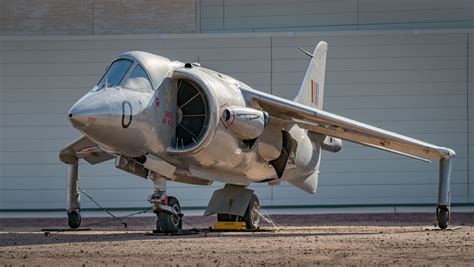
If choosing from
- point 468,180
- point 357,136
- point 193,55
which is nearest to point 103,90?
point 357,136

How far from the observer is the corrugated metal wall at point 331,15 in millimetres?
32625

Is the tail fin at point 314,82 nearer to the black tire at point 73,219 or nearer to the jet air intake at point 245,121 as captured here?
the jet air intake at point 245,121

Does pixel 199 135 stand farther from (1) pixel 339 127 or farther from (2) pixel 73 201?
(2) pixel 73 201

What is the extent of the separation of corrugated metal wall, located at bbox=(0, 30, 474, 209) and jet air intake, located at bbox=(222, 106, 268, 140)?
40.5ft

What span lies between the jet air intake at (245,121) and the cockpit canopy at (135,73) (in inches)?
50.5

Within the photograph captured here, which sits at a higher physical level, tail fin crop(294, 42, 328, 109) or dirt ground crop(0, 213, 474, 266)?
tail fin crop(294, 42, 328, 109)

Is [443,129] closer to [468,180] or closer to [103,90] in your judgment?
[468,180]

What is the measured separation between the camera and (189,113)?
63.6 ft

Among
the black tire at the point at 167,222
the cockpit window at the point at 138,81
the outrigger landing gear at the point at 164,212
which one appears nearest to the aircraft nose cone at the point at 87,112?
the cockpit window at the point at 138,81

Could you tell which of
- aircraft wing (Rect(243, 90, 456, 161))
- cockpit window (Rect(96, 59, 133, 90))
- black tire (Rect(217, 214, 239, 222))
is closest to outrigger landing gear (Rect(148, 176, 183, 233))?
cockpit window (Rect(96, 59, 133, 90))

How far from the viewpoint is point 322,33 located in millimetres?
31750

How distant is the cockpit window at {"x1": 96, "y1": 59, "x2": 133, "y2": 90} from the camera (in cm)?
1777

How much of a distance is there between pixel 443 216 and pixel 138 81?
6.30 metres

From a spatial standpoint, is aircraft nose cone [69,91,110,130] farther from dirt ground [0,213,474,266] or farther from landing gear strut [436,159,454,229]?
landing gear strut [436,159,454,229]
